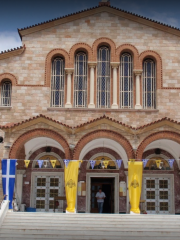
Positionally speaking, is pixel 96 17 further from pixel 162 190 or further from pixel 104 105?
pixel 162 190

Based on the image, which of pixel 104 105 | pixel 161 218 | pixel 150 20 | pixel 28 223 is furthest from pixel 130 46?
pixel 28 223

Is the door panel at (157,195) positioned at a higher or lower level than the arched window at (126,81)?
lower

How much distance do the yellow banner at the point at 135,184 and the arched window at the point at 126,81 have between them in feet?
15.3

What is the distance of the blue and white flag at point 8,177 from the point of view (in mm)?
17609

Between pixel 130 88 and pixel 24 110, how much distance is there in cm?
626

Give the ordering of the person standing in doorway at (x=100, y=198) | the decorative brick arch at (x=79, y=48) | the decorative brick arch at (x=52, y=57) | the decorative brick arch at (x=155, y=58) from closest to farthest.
Answer: the person standing in doorway at (x=100, y=198)
the decorative brick arch at (x=52, y=57)
the decorative brick arch at (x=155, y=58)
the decorative brick arch at (x=79, y=48)

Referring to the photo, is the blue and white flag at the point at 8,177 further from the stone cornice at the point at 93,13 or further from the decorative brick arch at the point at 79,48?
the stone cornice at the point at 93,13

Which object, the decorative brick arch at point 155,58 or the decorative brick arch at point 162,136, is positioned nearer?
the decorative brick arch at point 162,136

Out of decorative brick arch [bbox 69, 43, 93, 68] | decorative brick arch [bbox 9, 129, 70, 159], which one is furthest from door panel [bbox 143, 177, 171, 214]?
decorative brick arch [bbox 69, 43, 93, 68]

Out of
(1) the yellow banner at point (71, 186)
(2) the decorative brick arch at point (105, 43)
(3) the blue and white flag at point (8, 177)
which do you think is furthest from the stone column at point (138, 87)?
(3) the blue and white flag at point (8, 177)

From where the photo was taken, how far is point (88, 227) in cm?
1551

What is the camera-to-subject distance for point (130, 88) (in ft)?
70.8

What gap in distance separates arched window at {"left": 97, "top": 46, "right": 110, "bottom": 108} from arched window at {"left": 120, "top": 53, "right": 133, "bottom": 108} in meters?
0.81

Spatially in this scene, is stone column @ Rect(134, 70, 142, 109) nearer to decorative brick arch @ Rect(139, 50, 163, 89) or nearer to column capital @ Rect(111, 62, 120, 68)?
decorative brick arch @ Rect(139, 50, 163, 89)
